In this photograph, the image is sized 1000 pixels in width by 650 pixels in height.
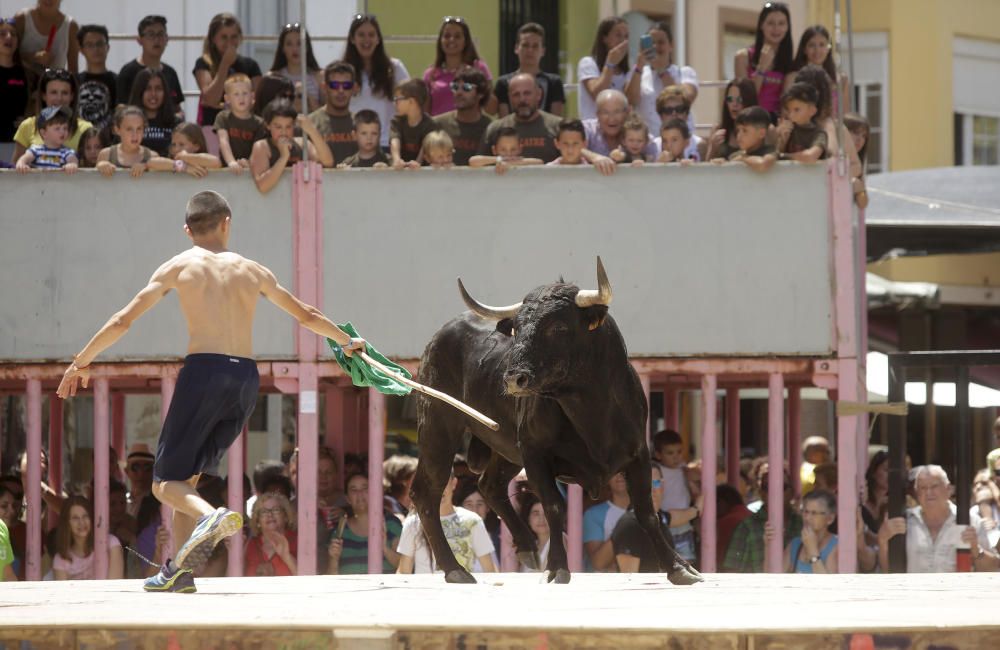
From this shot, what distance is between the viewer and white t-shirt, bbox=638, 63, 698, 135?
14.4m

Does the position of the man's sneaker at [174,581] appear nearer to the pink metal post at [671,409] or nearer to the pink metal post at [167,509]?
the pink metal post at [167,509]

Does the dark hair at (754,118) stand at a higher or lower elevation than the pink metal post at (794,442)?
higher

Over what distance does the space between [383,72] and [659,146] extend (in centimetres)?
227

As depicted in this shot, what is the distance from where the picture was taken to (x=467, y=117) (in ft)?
44.3

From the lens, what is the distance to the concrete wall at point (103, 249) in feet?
41.5

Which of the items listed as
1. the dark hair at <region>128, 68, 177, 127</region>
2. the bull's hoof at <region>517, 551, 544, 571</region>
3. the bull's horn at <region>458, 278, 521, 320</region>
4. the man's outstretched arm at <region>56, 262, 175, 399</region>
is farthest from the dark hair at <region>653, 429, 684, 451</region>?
the man's outstretched arm at <region>56, 262, 175, 399</region>

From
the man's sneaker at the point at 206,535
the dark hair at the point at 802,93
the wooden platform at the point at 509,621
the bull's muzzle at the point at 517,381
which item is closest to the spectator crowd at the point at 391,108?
the dark hair at the point at 802,93

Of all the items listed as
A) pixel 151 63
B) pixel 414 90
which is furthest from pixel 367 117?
pixel 151 63

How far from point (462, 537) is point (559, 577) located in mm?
2445

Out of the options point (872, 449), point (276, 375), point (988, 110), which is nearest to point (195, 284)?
point (276, 375)

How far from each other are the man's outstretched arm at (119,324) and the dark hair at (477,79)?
18.5 feet

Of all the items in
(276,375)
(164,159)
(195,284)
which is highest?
(164,159)

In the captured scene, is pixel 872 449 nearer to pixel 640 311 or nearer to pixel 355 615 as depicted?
pixel 640 311

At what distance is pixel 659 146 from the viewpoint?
1362 cm
